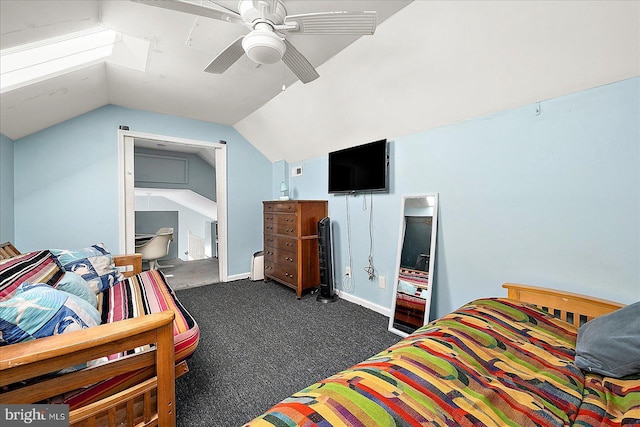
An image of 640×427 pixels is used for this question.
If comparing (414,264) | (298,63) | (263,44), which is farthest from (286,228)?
(263,44)

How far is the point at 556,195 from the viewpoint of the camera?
163 centimetres

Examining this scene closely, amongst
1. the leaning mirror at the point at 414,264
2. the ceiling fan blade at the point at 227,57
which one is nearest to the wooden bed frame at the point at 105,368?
the ceiling fan blade at the point at 227,57

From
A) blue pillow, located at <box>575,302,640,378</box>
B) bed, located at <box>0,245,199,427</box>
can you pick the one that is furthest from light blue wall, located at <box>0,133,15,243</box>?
blue pillow, located at <box>575,302,640,378</box>

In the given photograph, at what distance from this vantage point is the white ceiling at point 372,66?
1.36m

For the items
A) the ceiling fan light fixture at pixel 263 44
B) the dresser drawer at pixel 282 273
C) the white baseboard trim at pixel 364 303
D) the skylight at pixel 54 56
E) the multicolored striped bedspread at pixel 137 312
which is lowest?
the white baseboard trim at pixel 364 303

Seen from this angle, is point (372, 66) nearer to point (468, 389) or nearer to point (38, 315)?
point (468, 389)

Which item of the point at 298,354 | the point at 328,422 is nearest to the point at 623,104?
the point at 328,422

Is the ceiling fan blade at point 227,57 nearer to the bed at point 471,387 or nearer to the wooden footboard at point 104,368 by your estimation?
the wooden footboard at point 104,368

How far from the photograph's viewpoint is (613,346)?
0.98 metres

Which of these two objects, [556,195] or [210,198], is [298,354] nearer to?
[556,195]

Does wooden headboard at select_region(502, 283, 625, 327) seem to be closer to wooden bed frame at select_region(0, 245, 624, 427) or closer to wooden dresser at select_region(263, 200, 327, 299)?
wooden bed frame at select_region(0, 245, 624, 427)

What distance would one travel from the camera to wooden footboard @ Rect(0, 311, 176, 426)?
2.78 feet

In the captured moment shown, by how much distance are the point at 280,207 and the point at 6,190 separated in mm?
2720

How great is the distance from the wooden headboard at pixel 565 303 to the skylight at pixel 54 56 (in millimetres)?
3434
